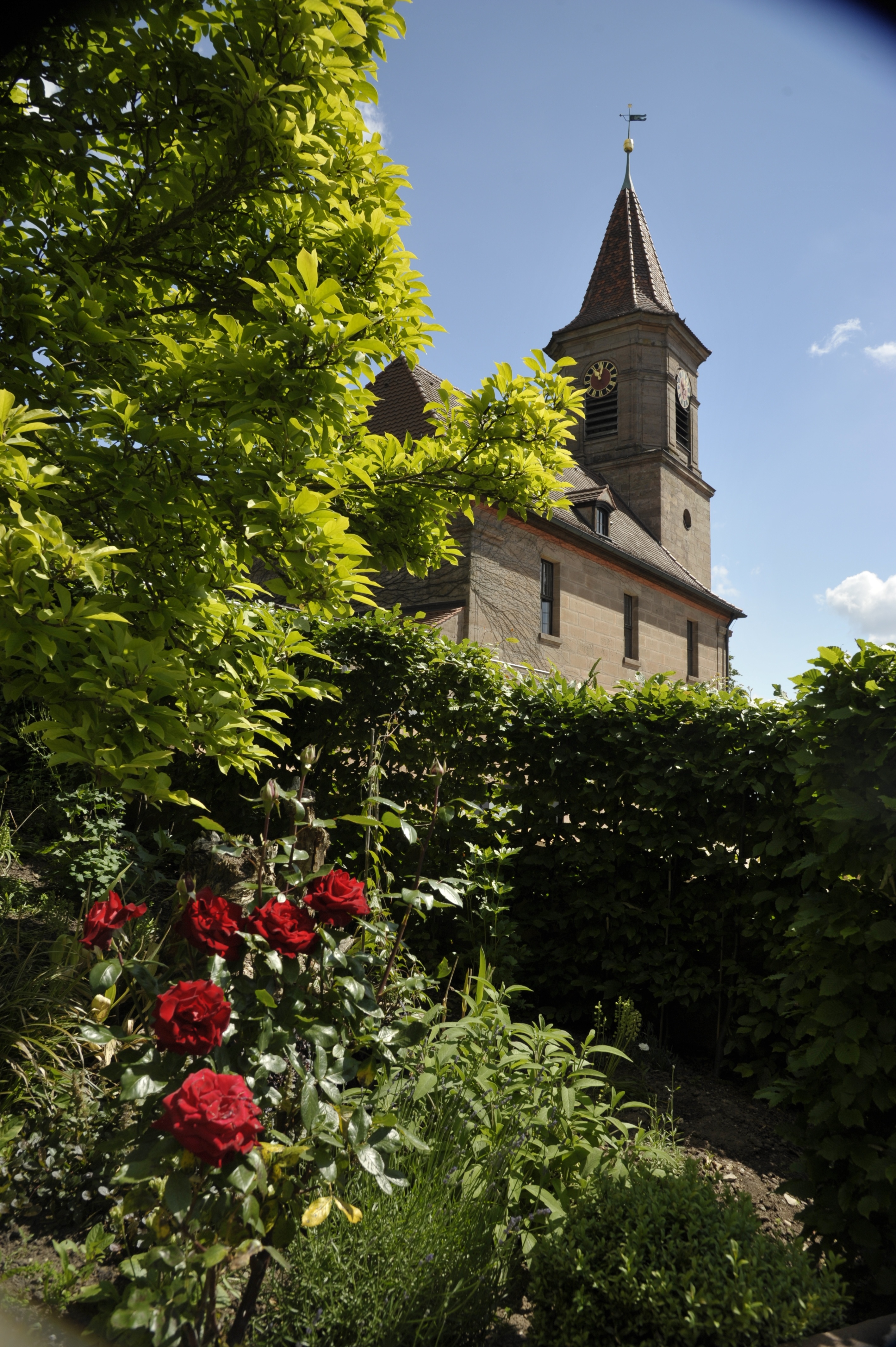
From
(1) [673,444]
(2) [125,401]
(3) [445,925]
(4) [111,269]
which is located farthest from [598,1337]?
(1) [673,444]

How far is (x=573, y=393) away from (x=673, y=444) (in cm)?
2686

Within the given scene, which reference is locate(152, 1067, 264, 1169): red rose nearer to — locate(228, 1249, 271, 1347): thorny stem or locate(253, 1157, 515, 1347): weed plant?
locate(228, 1249, 271, 1347): thorny stem

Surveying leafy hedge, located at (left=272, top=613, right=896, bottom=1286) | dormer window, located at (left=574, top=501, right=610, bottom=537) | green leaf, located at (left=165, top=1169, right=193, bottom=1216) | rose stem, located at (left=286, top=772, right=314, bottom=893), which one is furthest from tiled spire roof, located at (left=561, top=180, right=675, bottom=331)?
green leaf, located at (left=165, top=1169, right=193, bottom=1216)

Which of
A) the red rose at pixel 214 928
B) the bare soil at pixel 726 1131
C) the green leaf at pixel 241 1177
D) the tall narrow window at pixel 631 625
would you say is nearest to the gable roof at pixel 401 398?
the tall narrow window at pixel 631 625

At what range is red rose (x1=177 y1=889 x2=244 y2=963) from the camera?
1.95m

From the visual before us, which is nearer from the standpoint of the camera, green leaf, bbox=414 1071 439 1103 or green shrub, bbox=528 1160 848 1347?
green shrub, bbox=528 1160 848 1347

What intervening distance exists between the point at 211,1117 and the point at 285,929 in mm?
497

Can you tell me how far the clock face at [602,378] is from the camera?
2891 centimetres

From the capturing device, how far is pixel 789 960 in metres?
4.01

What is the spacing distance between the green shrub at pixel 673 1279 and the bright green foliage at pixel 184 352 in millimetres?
1857

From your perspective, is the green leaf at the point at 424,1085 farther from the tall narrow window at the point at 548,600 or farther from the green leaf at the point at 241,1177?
the tall narrow window at the point at 548,600

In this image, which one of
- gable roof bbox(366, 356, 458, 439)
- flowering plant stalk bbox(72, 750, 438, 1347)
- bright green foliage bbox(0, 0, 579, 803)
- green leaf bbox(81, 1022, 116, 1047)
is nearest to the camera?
flowering plant stalk bbox(72, 750, 438, 1347)

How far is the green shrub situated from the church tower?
2714 cm

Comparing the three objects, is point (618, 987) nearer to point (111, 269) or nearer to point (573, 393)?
point (573, 393)
